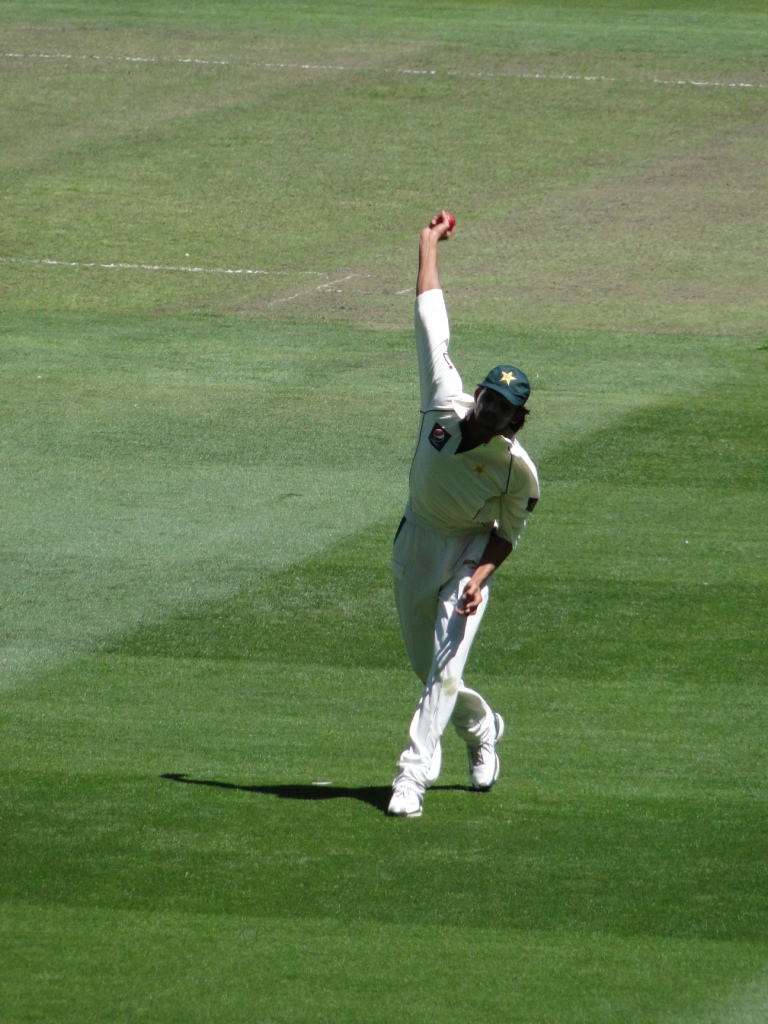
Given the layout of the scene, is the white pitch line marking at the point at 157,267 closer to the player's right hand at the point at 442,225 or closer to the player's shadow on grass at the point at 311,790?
the player's right hand at the point at 442,225

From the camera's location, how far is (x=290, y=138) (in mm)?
25125

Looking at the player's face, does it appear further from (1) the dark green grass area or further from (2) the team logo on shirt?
(1) the dark green grass area

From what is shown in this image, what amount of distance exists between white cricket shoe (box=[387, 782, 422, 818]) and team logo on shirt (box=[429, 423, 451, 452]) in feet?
4.55

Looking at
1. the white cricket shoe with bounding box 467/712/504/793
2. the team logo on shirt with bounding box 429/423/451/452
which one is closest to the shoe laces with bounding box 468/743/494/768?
the white cricket shoe with bounding box 467/712/504/793

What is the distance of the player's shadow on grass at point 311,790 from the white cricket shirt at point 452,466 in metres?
1.16

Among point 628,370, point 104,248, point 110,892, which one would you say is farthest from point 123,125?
point 110,892

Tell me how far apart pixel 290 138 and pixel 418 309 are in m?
18.2

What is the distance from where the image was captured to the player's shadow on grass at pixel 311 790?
748cm

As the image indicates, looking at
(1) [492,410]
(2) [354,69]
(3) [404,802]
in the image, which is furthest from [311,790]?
(2) [354,69]

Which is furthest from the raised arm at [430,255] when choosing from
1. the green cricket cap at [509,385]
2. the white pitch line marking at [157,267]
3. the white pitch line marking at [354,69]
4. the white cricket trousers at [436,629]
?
the white pitch line marking at [354,69]

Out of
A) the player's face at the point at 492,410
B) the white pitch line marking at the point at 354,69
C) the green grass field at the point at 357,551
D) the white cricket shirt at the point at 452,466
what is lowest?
the white pitch line marking at the point at 354,69

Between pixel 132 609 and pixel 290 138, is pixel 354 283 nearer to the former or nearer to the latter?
pixel 290 138

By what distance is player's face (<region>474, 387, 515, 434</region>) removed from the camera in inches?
278

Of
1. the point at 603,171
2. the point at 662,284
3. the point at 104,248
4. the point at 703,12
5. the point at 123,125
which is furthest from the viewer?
the point at 703,12
